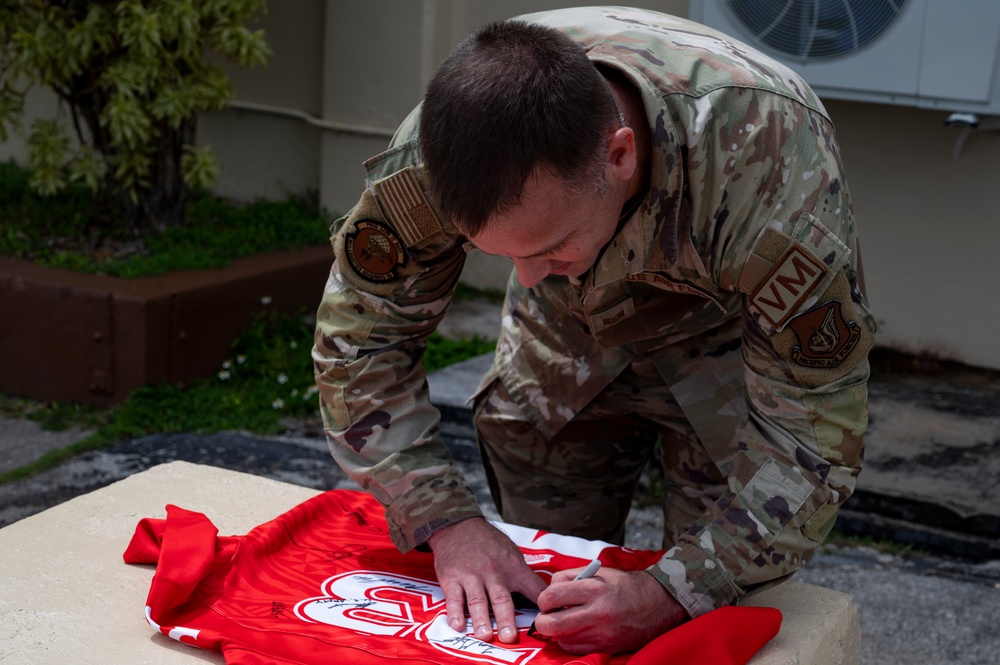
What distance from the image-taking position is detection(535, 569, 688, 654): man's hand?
4.98 feet

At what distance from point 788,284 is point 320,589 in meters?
0.88

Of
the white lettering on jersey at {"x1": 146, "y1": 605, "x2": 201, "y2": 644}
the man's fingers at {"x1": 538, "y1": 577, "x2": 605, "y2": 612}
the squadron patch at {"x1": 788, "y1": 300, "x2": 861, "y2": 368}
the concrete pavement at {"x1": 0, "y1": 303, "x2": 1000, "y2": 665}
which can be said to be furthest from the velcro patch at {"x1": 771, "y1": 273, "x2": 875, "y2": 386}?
the concrete pavement at {"x1": 0, "y1": 303, "x2": 1000, "y2": 665}

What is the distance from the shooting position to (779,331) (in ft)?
4.84

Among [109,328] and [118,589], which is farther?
[109,328]

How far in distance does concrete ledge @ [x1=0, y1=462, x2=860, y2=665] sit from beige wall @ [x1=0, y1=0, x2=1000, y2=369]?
9.14 ft

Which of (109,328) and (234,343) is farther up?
(109,328)

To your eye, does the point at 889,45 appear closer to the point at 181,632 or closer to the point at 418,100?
the point at 418,100

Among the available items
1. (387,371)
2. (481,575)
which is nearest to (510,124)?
(387,371)

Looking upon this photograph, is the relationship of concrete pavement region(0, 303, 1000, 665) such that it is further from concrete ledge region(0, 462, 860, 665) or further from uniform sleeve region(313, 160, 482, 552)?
uniform sleeve region(313, 160, 482, 552)

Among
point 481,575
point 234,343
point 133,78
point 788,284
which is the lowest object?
point 234,343

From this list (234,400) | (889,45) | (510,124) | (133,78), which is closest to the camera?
(510,124)

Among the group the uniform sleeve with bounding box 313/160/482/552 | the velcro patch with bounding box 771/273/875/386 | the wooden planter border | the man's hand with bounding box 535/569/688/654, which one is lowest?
the wooden planter border

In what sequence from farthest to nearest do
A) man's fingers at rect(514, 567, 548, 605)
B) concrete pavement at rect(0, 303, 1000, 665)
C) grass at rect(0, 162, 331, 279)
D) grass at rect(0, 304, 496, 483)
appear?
grass at rect(0, 162, 331, 279)
grass at rect(0, 304, 496, 483)
concrete pavement at rect(0, 303, 1000, 665)
man's fingers at rect(514, 567, 548, 605)

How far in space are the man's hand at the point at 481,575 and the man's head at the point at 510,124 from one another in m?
0.56
